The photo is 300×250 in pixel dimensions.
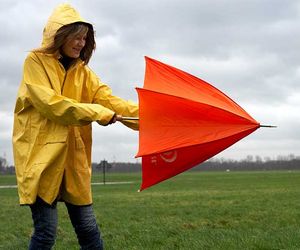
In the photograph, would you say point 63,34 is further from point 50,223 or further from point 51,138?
point 50,223

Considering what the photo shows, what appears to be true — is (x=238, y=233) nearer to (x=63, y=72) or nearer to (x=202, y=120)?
(x=202, y=120)

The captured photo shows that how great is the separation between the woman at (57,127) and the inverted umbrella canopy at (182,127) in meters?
0.22

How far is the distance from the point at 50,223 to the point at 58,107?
36.5 inches

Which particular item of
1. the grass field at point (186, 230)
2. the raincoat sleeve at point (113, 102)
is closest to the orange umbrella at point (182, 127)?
the raincoat sleeve at point (113, 102)

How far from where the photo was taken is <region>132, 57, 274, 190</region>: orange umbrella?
4.63 m

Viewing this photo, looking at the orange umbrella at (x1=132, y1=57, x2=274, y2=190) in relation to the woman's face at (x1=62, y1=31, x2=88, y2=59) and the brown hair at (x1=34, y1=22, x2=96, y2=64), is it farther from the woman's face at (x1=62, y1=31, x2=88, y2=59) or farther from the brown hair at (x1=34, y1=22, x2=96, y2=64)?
the brown hair at (x1=34, y1=22, x2=96, y2=64)

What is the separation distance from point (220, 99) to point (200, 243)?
2.53 metres

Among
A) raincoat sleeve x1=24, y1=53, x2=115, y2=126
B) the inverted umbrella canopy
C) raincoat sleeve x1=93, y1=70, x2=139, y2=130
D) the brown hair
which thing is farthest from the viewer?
raincoat sleeve x1=93, y1=70, x2=139, y2=130

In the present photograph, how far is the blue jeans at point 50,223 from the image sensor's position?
13.8 ft

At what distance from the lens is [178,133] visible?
4.69 meters

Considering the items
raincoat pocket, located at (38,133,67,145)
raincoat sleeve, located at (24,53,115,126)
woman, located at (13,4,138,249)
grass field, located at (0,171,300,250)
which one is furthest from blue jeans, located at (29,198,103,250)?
grass field, located at (0,171,300,250)

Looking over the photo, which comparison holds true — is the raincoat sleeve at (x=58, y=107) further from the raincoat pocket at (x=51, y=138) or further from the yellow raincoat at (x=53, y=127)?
the raincoat pocket at (x=51, y=138)

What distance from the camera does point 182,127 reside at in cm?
470

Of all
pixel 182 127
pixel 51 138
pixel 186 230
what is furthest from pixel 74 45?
pixel 186 230
